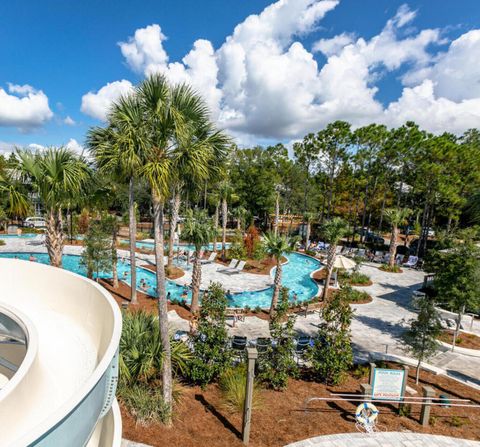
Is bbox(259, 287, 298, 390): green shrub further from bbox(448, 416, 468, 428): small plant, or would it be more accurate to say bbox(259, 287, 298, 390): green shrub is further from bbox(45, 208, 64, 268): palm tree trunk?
bbox(45, 208, 64, 268): palm tree trunk

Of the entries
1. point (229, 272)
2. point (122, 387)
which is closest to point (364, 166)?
point (229, 272)

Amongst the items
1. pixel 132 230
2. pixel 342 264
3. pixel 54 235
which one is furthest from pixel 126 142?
pixel 342 264

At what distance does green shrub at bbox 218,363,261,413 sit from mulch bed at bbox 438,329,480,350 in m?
9.72

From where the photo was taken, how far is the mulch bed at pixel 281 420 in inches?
306

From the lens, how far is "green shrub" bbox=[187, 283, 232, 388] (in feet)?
31.0

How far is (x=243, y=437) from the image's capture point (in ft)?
25.6

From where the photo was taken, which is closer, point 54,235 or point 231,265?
point 54,235

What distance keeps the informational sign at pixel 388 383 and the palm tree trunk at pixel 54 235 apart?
10.4m

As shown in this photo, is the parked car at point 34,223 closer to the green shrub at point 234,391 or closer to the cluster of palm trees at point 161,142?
the cluster of palm trees at point 161,142

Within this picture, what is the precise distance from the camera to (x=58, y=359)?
5129 millimetres

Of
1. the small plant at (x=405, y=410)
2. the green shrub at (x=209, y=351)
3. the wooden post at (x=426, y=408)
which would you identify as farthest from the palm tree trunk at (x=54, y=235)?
the wooden post at (x=426, y=408)

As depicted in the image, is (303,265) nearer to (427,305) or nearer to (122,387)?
(427,305)

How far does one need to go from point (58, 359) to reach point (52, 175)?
20.9 feet

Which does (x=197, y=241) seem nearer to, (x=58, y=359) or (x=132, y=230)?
(x=132, y=230)
